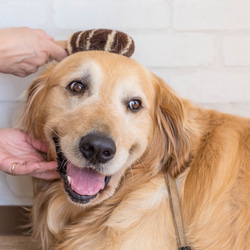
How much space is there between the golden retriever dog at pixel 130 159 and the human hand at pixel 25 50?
0.44 ft

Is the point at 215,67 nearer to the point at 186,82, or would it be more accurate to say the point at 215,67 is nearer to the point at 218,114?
the point at 186,82

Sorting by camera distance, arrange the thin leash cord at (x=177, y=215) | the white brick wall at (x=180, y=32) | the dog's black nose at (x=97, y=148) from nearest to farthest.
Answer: the dog's black nose at (x=97, y=148), the thin leash cord at (x=177, y=215), the white brick wall at (x=180, y=32)

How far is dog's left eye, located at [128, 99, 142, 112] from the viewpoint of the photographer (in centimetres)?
135

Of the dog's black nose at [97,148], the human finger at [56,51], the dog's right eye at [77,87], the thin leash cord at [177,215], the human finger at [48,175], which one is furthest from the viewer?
the human finger at [56,51]

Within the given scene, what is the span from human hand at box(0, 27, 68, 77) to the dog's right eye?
0.34m

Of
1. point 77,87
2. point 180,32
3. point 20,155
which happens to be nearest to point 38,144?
point 20,155

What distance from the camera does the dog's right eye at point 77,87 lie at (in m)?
1.33

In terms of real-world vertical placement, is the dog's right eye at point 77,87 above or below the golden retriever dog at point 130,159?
above

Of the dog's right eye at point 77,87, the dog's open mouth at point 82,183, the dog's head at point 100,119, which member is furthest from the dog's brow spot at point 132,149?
the dog's right eye at point 77,87

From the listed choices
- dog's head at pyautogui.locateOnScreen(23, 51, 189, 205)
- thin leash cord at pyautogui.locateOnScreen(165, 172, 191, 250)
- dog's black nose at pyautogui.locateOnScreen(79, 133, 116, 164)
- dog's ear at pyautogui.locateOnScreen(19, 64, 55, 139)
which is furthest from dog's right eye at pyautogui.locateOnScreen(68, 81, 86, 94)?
thin leash cord at pyautogui.locateOnScreen(165, 172, 191, 250)

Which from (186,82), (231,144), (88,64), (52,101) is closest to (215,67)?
(186,82)

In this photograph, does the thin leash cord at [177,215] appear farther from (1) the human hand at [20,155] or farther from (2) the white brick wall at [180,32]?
(2) the white brick wall at [180,32]

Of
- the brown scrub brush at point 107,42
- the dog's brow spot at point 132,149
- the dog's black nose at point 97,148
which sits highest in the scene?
the brown scrub brush at point 107,42

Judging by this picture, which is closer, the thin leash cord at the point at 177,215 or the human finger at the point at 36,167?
the thin leash cord at the point at 177,215
